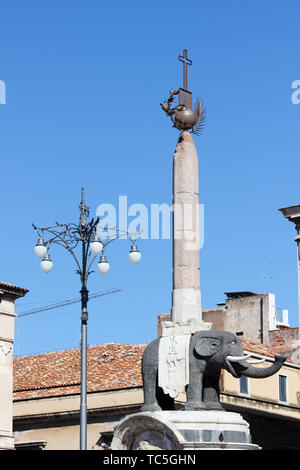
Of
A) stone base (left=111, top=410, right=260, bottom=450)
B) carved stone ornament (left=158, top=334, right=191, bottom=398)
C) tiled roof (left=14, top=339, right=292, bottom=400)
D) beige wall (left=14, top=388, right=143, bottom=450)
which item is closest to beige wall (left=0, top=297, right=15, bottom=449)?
beige wall (left=14, top=388, right=143, bottom=450)

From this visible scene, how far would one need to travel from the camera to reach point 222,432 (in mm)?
16719

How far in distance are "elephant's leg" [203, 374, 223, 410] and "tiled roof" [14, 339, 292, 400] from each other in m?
15.2

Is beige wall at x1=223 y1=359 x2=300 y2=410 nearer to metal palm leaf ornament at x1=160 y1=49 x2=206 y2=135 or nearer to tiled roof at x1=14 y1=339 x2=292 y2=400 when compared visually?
tiled roof at x1=14 y1=339 x2=292 y2=400

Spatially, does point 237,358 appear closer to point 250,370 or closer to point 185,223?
point 250,370

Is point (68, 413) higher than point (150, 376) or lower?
higher

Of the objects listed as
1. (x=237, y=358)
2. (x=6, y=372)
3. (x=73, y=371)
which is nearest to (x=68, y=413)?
(x=73, y=371)

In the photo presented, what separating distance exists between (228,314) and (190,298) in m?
27.5

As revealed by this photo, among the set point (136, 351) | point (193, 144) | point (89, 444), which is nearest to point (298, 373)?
point (136, 351)

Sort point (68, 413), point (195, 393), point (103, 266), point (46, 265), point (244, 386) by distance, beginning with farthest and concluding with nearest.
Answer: point (244, 386), point (68, 413), point (46, 265), point (103, 266), point (195, 393)

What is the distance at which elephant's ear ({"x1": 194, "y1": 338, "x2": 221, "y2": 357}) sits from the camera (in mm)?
17125

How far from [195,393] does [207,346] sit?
0.75m

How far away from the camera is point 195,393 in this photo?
55.8ft
